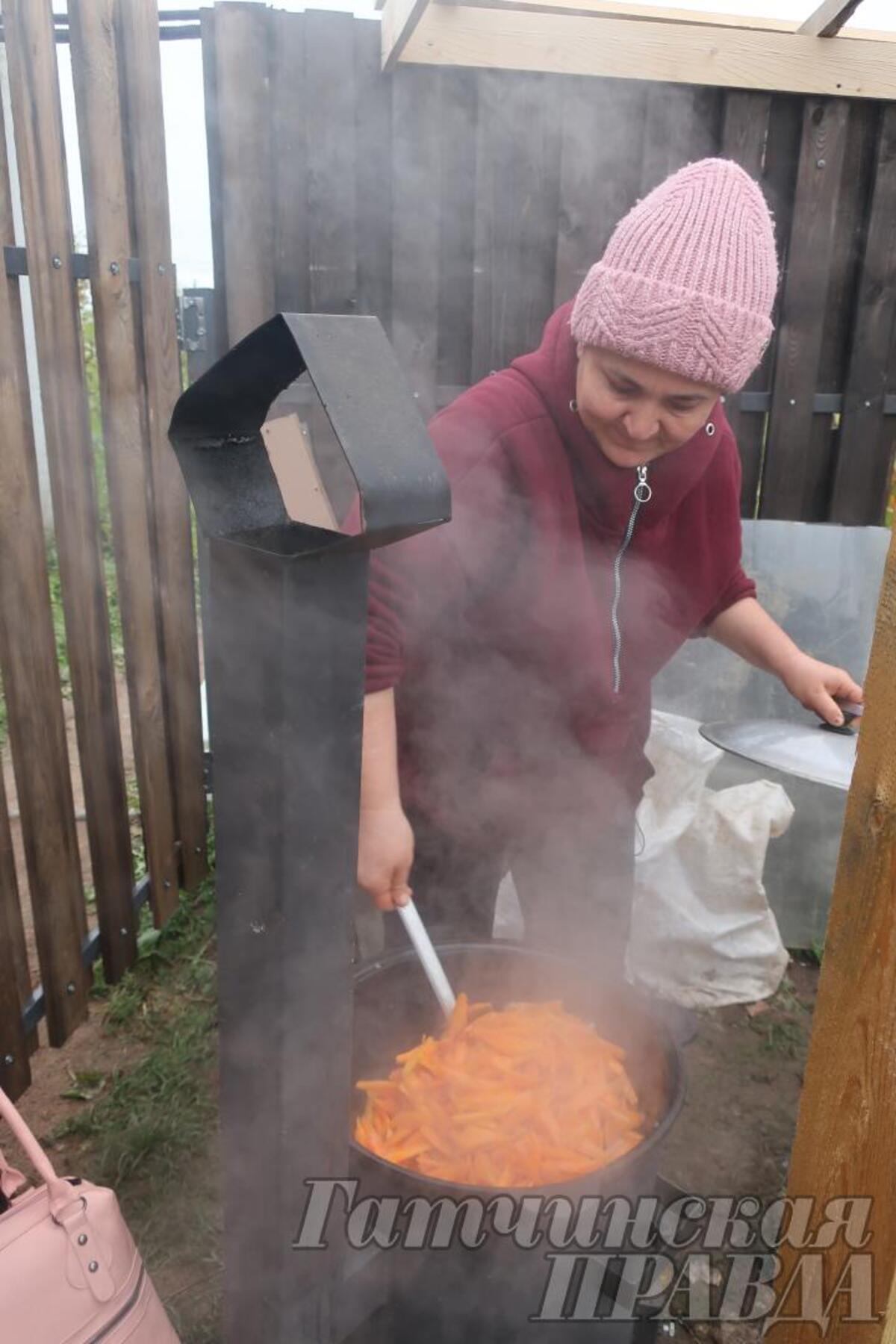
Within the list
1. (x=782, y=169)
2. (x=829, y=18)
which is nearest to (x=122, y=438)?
(x=782, y=169)

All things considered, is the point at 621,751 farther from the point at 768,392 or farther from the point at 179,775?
the point at 768,392

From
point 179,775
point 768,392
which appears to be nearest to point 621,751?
point 179,775

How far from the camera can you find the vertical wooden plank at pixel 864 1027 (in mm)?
1149

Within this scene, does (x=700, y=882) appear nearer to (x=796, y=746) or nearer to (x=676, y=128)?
(x=796, y=746)

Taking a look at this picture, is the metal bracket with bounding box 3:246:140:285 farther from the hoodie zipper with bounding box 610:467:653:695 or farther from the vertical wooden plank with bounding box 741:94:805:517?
the vertical wooden plank with bounding box 741:94:805:517

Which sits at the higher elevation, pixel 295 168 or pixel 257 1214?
pixel 295 168

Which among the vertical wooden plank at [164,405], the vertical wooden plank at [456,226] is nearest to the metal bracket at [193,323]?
the vertical wooden plank at [164,405]

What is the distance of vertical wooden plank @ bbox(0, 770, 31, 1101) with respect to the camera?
8.58ft

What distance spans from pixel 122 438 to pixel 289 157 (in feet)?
3.97

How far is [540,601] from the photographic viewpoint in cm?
213

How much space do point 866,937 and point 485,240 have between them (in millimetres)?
3196

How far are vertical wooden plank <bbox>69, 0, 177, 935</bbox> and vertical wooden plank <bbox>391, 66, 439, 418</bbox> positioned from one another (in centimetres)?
103

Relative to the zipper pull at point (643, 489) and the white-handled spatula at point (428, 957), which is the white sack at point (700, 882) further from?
the white-handled spatula at point (428, 957)

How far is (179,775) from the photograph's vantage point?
3.79 metres
